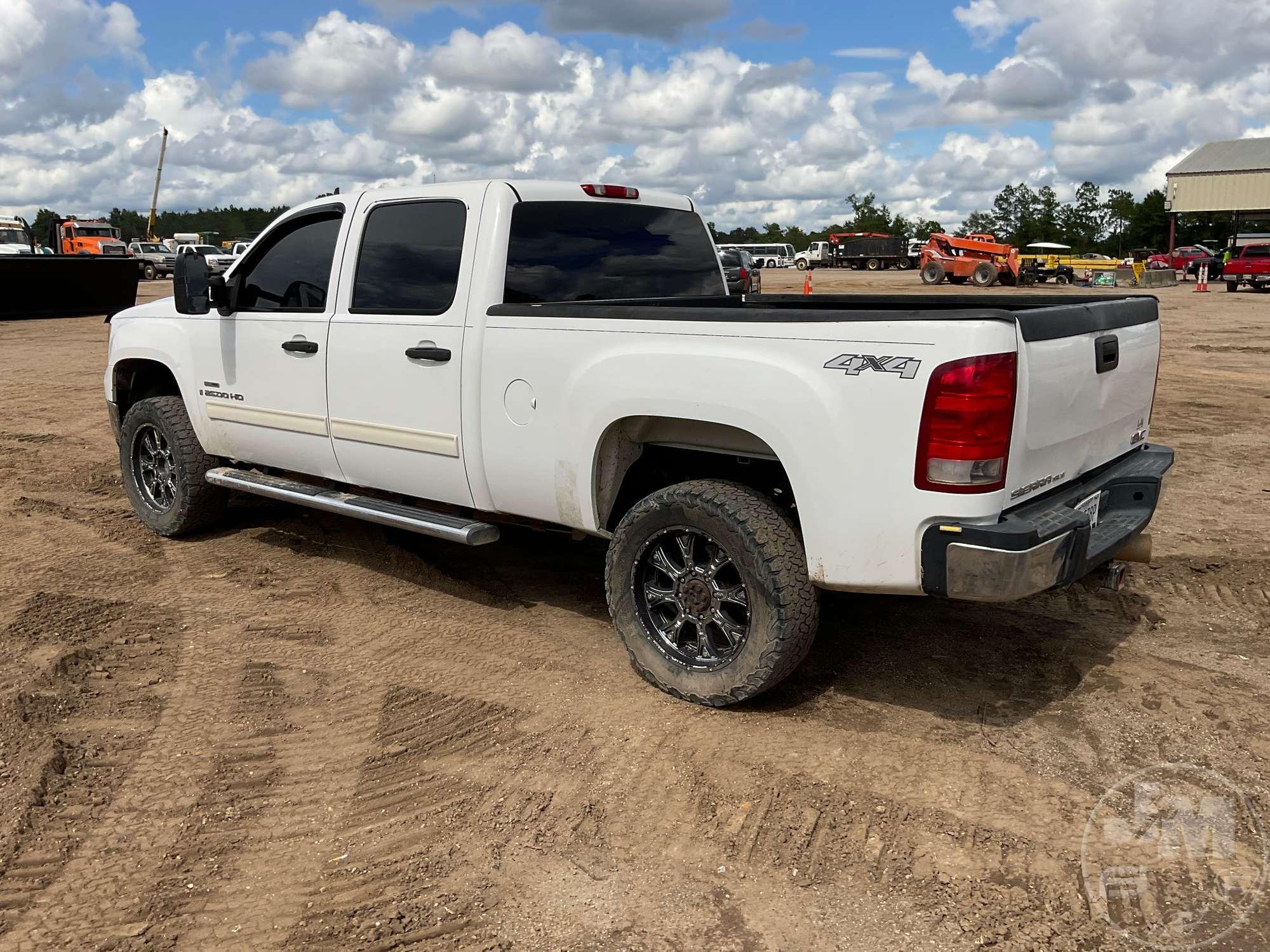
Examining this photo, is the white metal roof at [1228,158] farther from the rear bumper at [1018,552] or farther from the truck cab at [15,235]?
the rear bumper at [1018,552]

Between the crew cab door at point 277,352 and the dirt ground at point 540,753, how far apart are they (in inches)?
28.3

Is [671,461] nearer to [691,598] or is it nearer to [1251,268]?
[691,598]

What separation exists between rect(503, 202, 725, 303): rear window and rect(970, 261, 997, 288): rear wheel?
32.8m

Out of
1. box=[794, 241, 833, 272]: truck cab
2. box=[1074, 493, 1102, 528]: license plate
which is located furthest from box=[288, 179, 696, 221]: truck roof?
box=[794, 241, 833, 272]: truck cab

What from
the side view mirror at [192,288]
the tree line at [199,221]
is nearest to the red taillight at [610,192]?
the side view mirror at [192,288]

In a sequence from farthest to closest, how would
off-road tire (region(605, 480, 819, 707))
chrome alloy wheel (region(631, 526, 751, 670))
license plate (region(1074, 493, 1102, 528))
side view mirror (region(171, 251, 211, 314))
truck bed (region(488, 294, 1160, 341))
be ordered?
side view mirror (region(171, 251, 211, 314))
chrome alloy wheel (region(631, 526, 751, 670))
license plate (region(1074, 493, 1102, 528))
off-road tire (region(605, 480, 819, 707))
truck bed (region(488, 294, 1160, 341))

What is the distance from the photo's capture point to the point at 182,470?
6297mm

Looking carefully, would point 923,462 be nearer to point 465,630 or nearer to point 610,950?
point 610,950

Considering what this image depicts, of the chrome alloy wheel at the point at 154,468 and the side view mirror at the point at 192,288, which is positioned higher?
the side view mirror at the point at 192,288

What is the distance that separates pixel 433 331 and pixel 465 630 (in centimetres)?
139

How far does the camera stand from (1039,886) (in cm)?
303

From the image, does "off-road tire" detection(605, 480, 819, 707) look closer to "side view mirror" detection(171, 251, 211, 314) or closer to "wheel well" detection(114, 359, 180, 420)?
"side view mirror" detection(171, 251, 211, 314)

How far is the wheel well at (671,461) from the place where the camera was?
13.6 feet

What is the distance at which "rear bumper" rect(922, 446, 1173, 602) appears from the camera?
134 inches
